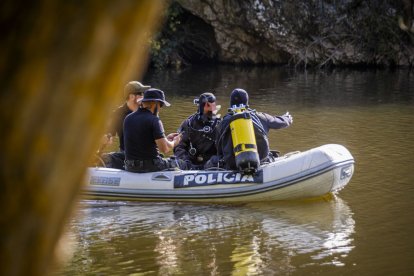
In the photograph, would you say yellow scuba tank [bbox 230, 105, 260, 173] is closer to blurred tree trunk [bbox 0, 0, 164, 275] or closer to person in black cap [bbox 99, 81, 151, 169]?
person in black cap [bbox 99, 81, 151, 169]

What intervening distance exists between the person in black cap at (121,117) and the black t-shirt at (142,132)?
0.61 metres

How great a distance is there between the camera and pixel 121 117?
945 centimetres

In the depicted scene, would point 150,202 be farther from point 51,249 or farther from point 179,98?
point 179,98

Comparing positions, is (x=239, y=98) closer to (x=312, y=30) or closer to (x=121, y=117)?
(x=121, y=117)

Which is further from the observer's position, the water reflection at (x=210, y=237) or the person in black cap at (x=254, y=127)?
the person in black cap at (x=254, y=127)

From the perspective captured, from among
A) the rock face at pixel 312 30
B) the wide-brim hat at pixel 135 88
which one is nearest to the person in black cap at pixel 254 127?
the wide-brim hat at pixel 135 88

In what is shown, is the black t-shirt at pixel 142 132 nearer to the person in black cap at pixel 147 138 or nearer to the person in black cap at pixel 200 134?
the person in black cap at pixel 147 138

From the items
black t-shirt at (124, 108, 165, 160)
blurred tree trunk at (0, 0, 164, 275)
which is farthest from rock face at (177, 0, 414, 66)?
blurred tree trunk at (0, 0, 164, 275)

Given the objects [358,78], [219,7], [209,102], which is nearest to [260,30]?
[219,7]

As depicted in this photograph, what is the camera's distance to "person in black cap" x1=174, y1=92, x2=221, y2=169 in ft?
30.4

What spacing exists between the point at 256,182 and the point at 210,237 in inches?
58.9

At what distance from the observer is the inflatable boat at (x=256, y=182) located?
843cm

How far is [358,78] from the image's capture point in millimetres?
23109

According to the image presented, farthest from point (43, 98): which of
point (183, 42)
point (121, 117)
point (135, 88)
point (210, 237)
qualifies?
point (183, 42)
